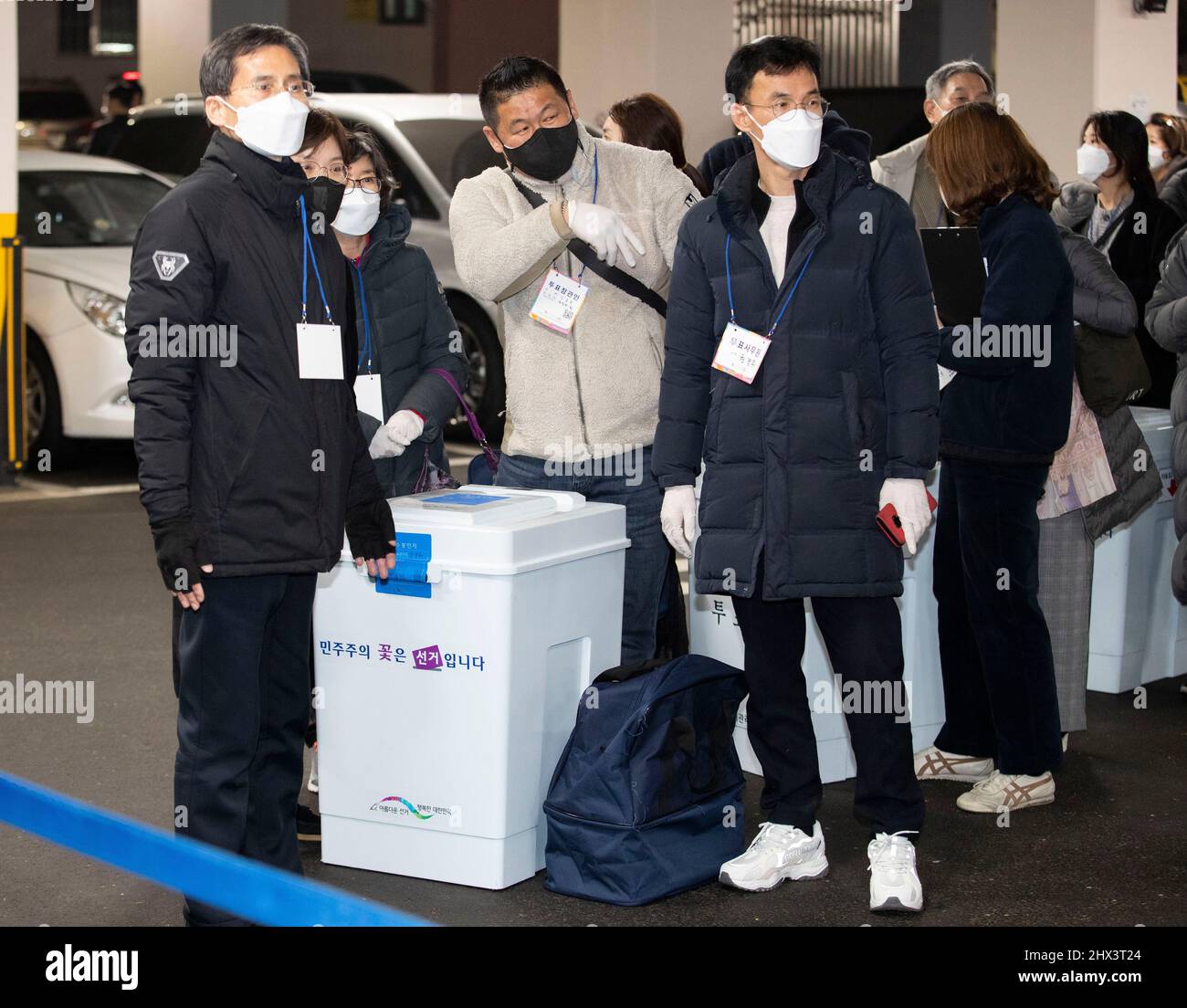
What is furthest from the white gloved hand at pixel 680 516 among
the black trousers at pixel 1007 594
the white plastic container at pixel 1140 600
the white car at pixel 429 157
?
the white car at pixel 429 157

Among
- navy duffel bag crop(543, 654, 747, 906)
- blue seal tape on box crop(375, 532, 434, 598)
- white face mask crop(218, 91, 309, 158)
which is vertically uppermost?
white face mask crop(218, 91, 309, 158)

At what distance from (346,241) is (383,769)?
1.33 metres

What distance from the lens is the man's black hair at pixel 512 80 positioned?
4.20m

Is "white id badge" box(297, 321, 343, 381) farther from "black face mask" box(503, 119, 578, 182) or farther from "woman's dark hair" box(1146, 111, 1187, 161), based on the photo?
"woman's dark hair" box(1146, 111, 1187, 161)

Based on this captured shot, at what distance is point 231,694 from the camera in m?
3.51

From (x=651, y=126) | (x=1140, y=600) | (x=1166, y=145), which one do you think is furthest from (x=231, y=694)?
(x=1166, y=145)

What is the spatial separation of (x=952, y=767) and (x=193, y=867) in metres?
2.70

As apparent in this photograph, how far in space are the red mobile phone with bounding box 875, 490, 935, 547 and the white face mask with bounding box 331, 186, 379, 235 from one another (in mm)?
1479

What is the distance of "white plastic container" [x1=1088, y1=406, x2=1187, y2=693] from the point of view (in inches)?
224

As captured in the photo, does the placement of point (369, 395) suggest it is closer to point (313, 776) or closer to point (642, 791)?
point (313, 776)

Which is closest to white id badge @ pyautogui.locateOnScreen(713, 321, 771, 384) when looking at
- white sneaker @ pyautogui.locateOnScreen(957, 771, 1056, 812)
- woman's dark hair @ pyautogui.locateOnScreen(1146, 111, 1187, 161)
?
white sneaker @ pyautogui.locateOnScreen(957, 771, 1056, 812)

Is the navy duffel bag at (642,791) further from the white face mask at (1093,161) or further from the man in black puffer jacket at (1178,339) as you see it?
the white face mask at (1093,161)

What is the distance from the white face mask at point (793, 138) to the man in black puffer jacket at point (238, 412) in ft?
3.22
